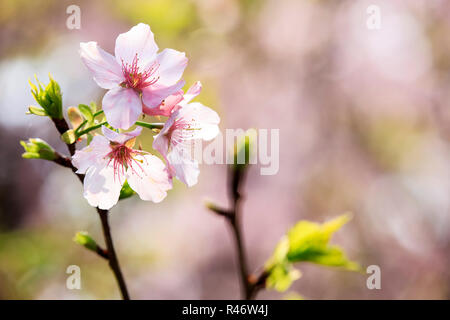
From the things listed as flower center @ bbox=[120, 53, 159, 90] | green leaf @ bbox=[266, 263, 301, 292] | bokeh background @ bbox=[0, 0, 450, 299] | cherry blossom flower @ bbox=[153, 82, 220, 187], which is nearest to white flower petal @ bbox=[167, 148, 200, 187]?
cherry blossom flower @ bbox=[153, 82, 220, 187]

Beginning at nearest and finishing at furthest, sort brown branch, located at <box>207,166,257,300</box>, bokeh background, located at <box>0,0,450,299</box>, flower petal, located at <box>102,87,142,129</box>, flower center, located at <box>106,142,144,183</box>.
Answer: flower petal, located at <box>102,87,142,129</box> → flower center, located at <box>106,142,144,183</box> → brown branch, located at <box>207,166,257,300</box> → bokeh background, located at <box>0,0,450,299</box>

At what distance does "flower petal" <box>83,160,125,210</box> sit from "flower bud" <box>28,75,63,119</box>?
0.29 ft

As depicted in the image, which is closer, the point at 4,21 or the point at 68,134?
the point at 68,134

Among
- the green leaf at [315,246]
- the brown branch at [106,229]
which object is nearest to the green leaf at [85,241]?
the brown branch at [106,229]

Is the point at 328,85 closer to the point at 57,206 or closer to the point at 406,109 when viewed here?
the point at 406,109

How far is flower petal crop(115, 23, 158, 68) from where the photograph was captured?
0.61 metres

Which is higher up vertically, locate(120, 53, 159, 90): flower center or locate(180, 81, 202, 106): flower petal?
locate(120, 53, 159, 90): flower center

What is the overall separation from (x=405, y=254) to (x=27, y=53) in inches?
110

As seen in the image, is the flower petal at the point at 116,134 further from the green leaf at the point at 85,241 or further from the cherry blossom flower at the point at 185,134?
the green leaf at the point at 85,241

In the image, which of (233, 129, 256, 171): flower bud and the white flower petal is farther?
(233, 129, 256, 171): flower bud

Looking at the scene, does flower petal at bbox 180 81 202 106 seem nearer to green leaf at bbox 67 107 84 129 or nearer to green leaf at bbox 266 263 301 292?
green leaf at bbox 67 107 84 129

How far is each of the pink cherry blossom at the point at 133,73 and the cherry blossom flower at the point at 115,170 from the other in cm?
3
